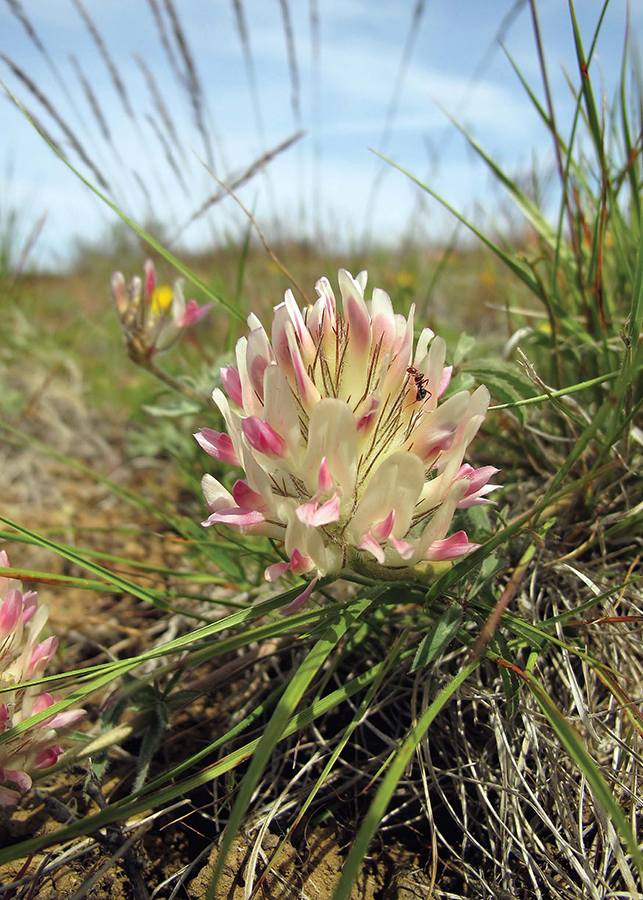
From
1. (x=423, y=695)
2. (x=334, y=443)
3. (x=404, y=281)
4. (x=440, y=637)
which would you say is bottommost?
(x=423, y=695)

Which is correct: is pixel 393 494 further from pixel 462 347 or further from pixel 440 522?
pixel 462 347

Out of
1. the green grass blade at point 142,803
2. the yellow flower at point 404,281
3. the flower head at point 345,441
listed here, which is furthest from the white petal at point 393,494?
the yellow flower at point 404,281

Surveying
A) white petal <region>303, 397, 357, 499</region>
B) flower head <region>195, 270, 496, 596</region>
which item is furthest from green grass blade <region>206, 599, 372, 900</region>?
white petal <region>303, 397, 357, 499</region>

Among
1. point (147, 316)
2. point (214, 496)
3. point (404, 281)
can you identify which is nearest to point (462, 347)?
point (214, 496)

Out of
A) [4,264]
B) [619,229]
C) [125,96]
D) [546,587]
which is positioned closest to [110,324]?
[4,264]

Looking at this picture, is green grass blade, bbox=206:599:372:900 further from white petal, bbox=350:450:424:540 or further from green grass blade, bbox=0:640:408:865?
white petal, bbox=350:450:424:540

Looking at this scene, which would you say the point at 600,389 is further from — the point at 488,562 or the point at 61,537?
the point at 61,537

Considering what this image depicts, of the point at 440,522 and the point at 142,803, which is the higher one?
the point at 440,522
